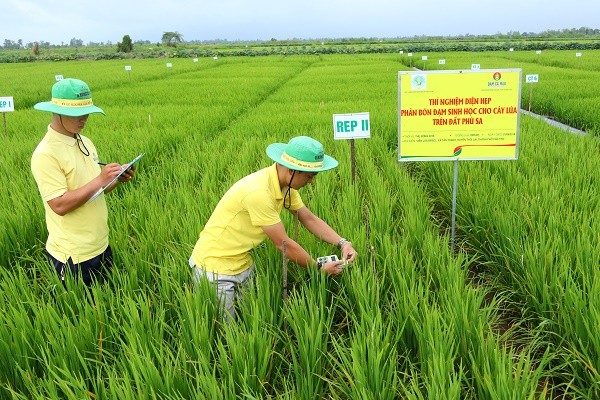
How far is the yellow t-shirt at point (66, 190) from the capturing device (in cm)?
203

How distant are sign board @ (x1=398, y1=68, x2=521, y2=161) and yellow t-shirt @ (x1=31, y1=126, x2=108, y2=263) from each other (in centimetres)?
170

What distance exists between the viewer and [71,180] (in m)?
2.14

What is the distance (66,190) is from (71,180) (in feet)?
0.26

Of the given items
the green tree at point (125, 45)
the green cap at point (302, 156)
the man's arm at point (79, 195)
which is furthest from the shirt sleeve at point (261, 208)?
the green tree at point (125, 45)

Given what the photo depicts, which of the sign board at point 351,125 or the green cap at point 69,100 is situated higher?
the green cap at point 69,100

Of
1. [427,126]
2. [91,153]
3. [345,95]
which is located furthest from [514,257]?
[345,95]

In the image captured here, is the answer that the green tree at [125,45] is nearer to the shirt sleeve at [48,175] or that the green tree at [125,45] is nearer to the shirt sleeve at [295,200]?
the shirt sleeve at [48,175]

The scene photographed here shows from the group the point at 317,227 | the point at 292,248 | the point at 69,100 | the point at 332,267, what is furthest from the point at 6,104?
the point at 332,267

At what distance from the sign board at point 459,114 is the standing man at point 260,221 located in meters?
0.88

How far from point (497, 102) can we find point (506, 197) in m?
0.83

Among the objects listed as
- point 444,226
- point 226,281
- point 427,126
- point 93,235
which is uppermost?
point 427,126

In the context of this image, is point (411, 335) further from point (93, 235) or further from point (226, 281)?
point (93, 235)

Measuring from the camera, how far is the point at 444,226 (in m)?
3.45

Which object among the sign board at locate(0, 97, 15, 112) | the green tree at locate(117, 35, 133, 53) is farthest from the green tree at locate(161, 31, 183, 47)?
the sign board at locate(0, 97, 15, 112)
